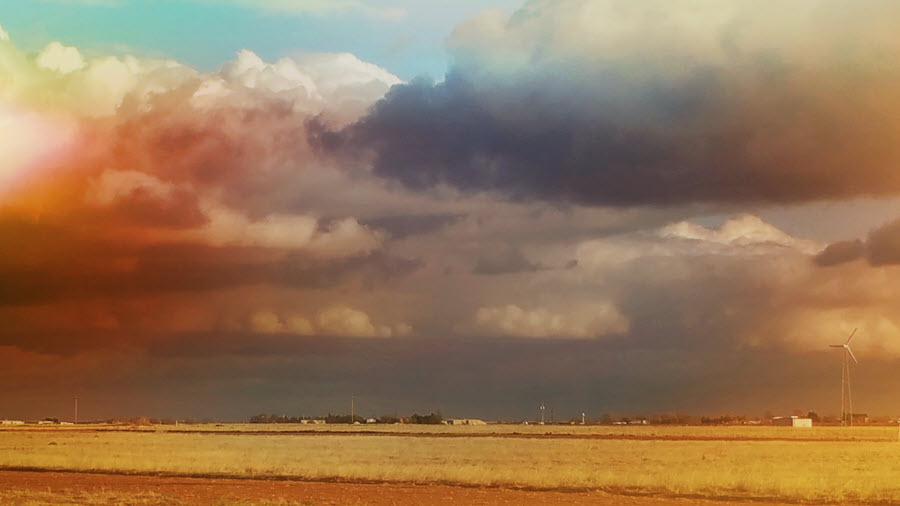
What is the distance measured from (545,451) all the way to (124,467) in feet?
129

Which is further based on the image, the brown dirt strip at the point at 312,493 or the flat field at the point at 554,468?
the flat field at the point at 554,468

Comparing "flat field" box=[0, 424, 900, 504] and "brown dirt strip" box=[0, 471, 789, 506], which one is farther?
"flat field" box=[0, 424, 900, 504]

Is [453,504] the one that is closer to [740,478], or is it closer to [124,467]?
[740,478]

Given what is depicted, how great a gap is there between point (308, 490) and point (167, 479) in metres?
11.9

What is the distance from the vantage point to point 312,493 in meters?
44.1

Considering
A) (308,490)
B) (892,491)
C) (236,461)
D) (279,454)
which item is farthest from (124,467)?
(892,491)

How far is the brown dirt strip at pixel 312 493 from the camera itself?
1601 inches

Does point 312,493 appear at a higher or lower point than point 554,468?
higher

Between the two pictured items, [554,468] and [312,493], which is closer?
[312,493]

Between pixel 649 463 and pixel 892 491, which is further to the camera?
pixel 649 463

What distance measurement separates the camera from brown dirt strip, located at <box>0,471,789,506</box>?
40656 mm

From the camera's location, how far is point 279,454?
263ft

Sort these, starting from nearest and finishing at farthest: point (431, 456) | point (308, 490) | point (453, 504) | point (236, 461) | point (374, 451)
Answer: point (453, 504), point (308, 490), point (236, 461), point (431, 456), point (374, 451)

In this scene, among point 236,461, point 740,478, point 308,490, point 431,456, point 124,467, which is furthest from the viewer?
point 431,456
